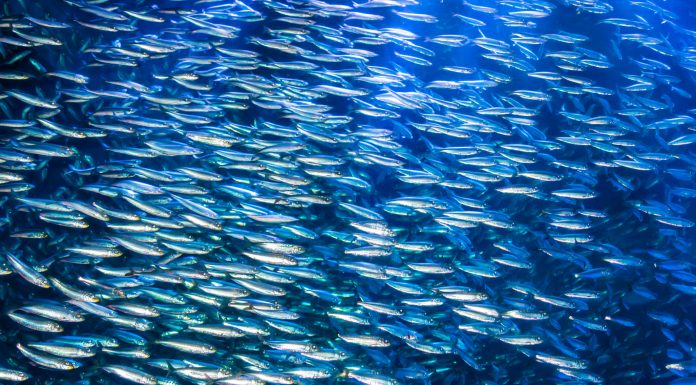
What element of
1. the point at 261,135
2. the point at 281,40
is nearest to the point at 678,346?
the point at 261,135

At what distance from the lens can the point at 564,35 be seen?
8.16 metres

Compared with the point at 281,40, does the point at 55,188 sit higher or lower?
lower

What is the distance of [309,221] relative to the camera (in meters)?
7.07

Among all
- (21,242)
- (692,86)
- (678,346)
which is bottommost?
(678,346)

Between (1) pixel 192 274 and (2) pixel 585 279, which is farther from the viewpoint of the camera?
(2) pixel 585 279

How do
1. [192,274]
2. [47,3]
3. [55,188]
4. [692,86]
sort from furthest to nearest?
[692,86] → [47,3] → [55,188] → [192,274]

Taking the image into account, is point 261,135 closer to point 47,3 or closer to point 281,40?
point 281,40

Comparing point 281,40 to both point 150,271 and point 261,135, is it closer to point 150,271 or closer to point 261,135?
point 261,135

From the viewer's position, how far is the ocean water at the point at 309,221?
220 inches

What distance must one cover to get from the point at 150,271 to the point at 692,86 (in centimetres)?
1050

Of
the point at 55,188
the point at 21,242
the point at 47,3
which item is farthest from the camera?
the point at 47,3

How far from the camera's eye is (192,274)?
18.1 ft

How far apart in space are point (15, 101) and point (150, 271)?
4056 mm

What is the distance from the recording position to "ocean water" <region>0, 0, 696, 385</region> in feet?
18.4
